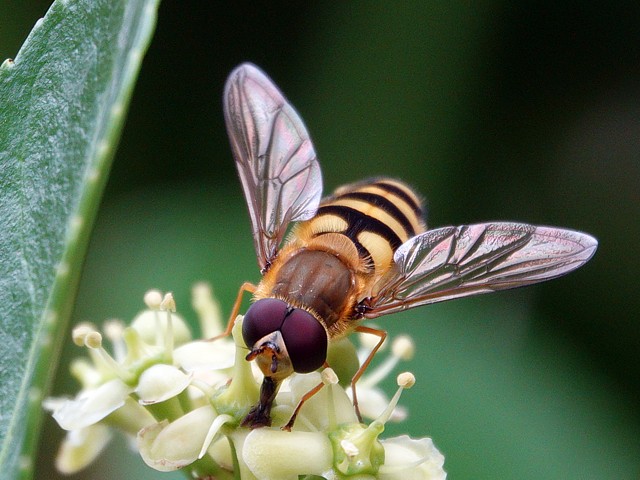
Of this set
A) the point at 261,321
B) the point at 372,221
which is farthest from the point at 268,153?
the point at 261,321

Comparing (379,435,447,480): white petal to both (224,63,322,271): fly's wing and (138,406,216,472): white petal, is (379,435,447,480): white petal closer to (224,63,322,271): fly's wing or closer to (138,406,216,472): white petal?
(138,406,216,472): white petal

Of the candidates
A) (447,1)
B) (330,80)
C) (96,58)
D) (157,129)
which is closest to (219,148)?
(157,129)

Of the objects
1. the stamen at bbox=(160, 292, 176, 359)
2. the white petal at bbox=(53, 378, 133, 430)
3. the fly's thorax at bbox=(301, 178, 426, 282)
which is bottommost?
the white petal at bbox=(53, 378, 133, 430)

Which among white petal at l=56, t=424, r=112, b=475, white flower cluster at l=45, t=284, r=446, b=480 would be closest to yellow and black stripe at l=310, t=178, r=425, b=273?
white flower cluster at l=45, t=284, r=446, b=480

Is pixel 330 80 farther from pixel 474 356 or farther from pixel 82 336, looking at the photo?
pixel 82 336

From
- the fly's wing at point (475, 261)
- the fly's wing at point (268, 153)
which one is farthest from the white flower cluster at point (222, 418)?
the fly's wing at point (268, 153)

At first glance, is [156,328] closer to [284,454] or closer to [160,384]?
[160,384]

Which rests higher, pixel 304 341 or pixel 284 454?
pixel 304 341

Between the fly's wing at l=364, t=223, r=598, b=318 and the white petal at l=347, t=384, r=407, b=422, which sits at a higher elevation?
the fly's wing at l=364, t=223, r=598, b=318
